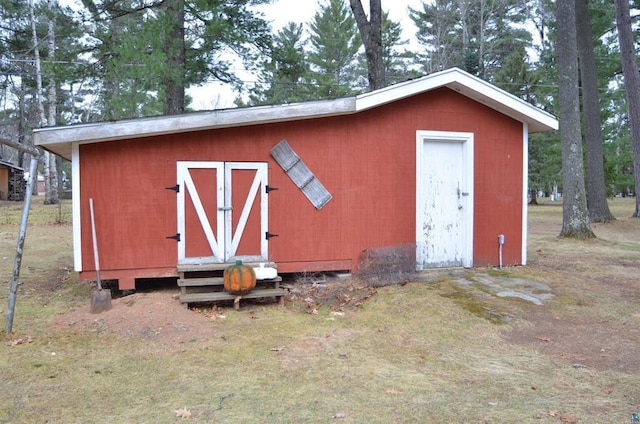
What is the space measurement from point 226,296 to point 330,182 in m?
2.28

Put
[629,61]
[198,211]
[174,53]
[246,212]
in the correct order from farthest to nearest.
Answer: [629,61], [174,53], [246,212], [198,211]

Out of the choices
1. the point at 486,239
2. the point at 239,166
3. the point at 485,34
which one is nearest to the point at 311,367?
the point at 239,166

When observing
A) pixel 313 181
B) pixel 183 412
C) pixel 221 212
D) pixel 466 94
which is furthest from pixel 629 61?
pixel 183 412

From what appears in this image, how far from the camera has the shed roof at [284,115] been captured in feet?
18.5

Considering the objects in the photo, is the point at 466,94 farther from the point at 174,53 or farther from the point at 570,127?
the point at 174,53

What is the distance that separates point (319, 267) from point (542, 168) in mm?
22941

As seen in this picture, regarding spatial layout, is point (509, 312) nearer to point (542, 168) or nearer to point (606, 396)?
point (606, 396)

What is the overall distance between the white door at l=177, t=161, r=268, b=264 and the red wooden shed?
0.01 meters

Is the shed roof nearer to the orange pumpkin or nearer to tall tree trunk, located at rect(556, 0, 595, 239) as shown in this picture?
the orange pumpkin

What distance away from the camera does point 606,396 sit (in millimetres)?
3328

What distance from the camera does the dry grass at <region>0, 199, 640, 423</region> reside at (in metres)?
3.08

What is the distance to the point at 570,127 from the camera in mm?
10703

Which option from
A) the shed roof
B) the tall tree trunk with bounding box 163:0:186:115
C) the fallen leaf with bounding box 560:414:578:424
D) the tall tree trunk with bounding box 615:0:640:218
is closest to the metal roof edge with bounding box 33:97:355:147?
the shed roof

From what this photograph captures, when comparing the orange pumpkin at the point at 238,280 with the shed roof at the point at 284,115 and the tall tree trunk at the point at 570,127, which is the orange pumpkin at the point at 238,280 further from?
the tall tree trunk at the point at 570,127
